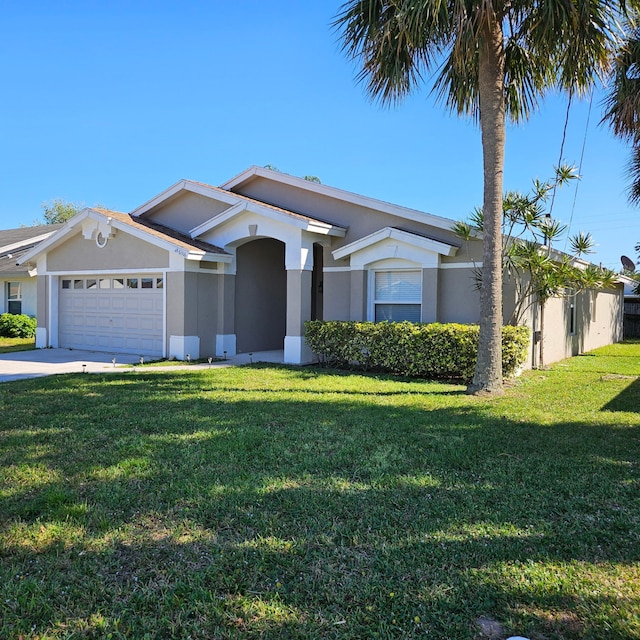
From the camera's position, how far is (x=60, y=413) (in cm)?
786

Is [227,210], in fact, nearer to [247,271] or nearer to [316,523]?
[247,271]

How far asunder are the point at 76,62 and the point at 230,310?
33.8 feet

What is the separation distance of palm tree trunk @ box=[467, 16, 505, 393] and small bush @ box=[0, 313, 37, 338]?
1961cm

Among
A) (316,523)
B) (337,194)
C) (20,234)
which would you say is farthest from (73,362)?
(20,234)

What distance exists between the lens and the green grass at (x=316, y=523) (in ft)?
9.86

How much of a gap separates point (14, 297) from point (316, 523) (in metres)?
24.4

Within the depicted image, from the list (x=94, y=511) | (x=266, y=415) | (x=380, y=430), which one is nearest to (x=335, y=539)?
(x=94, y=511)

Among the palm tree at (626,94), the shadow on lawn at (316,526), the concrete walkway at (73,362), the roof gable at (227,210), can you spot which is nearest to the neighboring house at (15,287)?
the concrete walkway at (73,362)

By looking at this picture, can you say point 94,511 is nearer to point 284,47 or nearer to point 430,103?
point 430,103

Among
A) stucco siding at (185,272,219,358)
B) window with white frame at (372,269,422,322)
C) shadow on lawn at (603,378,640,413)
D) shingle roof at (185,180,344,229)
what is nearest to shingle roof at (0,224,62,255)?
shingle roof at (185,180,344,229)

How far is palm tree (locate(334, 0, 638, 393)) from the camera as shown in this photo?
27.5 feet

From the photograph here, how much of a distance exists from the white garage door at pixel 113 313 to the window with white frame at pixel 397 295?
6.12 metres

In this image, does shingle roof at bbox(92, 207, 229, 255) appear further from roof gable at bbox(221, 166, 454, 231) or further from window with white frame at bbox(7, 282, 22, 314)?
window with white frame at bbox(7, 282, 22, 314)

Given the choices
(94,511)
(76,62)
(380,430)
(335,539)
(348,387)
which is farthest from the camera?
(76,62)
